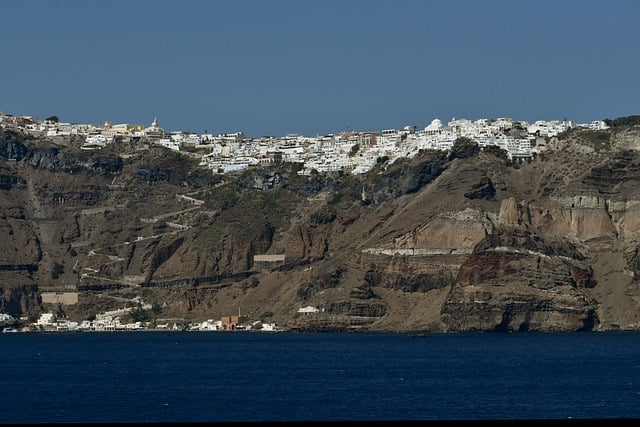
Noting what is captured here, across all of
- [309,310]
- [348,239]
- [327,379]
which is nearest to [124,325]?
[348,239]

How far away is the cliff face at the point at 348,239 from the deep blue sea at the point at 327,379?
7.40 meters

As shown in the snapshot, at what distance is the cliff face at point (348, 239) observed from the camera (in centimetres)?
14062

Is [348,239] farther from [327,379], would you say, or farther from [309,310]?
[327,379]

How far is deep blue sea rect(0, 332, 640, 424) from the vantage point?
57.8 metres

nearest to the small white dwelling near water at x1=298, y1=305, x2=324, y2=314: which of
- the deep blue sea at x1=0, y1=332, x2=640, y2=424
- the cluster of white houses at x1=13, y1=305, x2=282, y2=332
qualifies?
the cluster of white houses at x1=13, y1=305, x2=282, y2=332

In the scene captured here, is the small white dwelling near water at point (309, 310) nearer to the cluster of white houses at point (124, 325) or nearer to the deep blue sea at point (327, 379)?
the cluster of white houses at point (124, 325)

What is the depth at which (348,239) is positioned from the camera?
162875 mm

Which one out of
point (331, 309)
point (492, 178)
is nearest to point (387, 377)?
point (331, 309)

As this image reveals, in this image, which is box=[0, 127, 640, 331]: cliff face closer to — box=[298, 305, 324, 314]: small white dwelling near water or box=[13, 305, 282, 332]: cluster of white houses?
box=[298, 305, 324, 314]: small white dwelling near water

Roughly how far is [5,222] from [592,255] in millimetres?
73985

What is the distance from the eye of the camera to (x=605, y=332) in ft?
460

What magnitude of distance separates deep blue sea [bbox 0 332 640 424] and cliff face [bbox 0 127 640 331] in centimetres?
740

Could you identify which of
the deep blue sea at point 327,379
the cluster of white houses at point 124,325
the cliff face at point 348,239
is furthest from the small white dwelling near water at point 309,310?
the deep blue sea at point 327,379

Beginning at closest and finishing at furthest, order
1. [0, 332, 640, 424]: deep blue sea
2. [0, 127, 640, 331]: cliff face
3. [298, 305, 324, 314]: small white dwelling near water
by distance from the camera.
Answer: [0, 332, 640, 424]: deep blue sea
[0, 127, 640, 331]: cliff face
[298, 305, 324, 314]: small white dwelling near water
